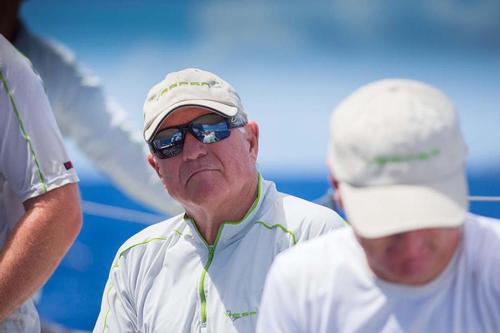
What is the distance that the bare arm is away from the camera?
187 centimetres

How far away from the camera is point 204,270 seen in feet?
6.62

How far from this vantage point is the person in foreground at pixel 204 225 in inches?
77.5

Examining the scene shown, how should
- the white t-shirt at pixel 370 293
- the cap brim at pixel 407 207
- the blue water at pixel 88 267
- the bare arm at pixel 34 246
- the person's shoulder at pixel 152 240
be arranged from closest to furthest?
the cap brim at pixel 407 207, the white t-shirt at pixel 370 293, the bare arm at pixel 34 246, the person's shoulder at pixel 152 240, the blue water at pixel 88 267

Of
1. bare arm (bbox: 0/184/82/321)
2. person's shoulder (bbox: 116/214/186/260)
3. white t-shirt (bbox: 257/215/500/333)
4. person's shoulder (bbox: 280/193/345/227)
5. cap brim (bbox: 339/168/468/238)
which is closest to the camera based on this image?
cap brim (bbox: 339/168/468/238)

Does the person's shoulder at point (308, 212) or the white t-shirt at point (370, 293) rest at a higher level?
the white t-shirt at point (370, 293)

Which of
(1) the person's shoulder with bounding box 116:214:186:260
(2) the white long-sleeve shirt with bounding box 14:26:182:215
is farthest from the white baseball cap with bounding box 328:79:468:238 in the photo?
(2) the white long-sleeve shirt with bounding box 14:26:182:215

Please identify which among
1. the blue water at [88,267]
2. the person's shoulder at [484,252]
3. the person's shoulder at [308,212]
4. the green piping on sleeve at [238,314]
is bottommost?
Result: the blue water at [88,267]

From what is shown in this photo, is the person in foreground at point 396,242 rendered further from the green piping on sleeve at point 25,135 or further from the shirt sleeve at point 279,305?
the green piping on sleeve at point 25,135

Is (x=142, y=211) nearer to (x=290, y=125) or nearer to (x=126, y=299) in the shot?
(x=290, y=125)

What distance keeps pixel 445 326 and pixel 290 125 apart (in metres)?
2.53

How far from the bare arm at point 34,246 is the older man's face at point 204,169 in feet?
0.86

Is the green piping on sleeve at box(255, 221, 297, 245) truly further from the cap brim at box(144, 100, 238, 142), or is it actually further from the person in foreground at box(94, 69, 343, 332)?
the cap brim at box(144, 100, 238, 142)

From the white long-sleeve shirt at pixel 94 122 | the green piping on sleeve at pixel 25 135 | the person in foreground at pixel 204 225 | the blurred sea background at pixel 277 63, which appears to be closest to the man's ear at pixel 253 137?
the person in foreground at pixel 204 225

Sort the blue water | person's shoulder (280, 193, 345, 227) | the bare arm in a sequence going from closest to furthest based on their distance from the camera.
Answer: the bare arm, person's shoulder (280, 193, 345, 227), the blue water
